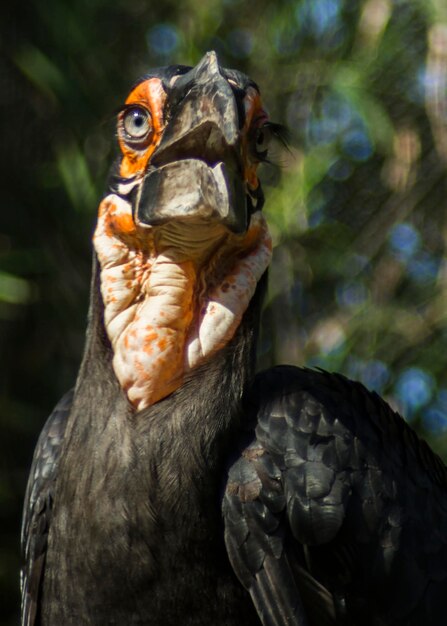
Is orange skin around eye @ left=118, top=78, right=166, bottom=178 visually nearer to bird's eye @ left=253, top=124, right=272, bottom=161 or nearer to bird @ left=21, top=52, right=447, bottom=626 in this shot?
bird @ left=21, top=52, right=447, bottom=626

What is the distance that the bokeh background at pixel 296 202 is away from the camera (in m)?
5.41

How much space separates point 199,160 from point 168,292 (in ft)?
1.21

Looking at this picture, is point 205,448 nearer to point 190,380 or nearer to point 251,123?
point 190,380

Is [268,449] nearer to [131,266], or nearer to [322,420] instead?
[322,420]

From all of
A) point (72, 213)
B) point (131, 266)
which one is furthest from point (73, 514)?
point (72, 213)

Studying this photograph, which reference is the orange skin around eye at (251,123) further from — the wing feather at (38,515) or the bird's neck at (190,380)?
the wing feather at (38,515)

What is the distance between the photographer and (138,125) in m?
2.94

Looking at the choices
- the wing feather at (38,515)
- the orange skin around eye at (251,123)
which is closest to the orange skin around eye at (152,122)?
the orange skin around eye at (251,123)

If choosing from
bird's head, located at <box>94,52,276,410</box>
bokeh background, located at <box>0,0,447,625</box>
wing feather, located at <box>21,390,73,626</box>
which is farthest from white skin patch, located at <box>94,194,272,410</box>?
bokeh background, located at <box>0,0,447,625</box>

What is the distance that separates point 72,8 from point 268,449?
140 inches

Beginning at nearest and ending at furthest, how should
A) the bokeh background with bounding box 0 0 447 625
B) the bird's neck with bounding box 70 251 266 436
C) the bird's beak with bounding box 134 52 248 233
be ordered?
the bird's beak with bounding box 134 52 248 233 < the bird's neck with bounding box 70 251 266 436 < the bokeh background with bounding box 0 0 447 625

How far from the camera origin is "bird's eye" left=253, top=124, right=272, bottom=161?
2963 mm

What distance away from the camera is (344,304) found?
18.4 feet

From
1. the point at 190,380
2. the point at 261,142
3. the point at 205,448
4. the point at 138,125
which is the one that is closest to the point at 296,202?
the point at 261,142
